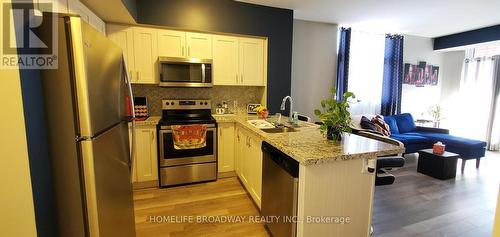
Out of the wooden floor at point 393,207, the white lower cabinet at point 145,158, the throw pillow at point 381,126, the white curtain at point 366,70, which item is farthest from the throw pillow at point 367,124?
the white lower cabinet at point 145,158

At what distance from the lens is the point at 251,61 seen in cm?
345

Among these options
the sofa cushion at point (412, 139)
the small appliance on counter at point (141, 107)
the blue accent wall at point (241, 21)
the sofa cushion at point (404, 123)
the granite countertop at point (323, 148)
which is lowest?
the sofa cushion at point (412, 139)

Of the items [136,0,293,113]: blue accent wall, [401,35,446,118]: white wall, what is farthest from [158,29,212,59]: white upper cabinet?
[401,35,446,118]: white wall

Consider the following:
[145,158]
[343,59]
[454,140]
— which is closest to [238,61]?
[145,158]

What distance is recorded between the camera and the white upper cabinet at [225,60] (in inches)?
128

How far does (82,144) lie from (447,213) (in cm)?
341

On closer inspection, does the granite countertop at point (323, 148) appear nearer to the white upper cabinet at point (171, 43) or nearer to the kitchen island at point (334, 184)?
the kitchen island at point (334, 184)

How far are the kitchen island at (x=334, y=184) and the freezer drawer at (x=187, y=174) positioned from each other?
5.40 ft

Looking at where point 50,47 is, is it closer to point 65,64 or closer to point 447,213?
point 65,64

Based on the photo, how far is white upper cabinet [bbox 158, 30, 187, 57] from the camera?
3002mm

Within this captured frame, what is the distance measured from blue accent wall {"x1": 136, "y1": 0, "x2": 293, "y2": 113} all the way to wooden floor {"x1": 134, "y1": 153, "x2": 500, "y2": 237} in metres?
1.67

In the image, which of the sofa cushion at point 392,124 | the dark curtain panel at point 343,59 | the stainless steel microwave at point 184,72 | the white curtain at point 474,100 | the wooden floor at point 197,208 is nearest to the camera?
the wooden floor at point 197,208

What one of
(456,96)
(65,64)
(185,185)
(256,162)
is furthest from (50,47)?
(456,96)

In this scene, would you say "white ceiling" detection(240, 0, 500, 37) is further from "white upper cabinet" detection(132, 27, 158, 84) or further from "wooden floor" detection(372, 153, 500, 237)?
"wooden floor" detection(372, 153, 500, 237)
